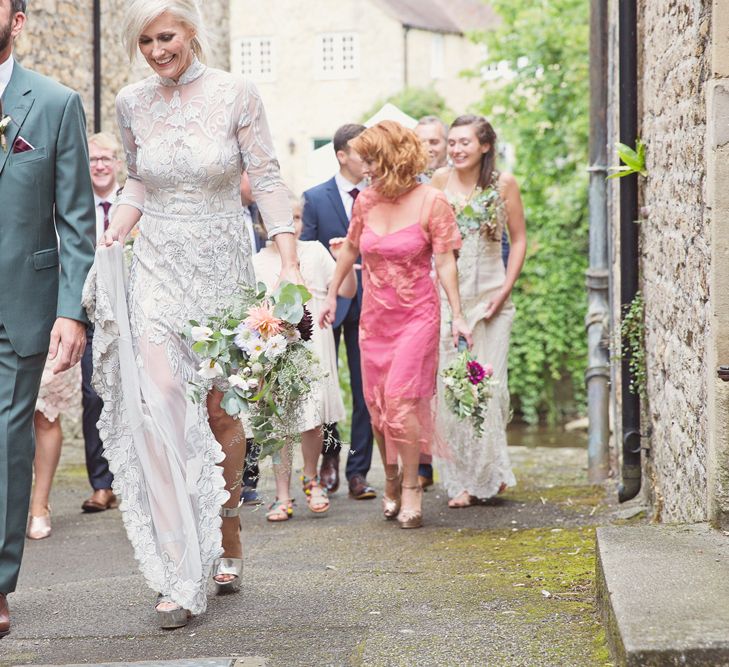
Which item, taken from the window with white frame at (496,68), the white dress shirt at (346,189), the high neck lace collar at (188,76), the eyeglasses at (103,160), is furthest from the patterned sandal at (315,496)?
the window with white frame at (496,68)

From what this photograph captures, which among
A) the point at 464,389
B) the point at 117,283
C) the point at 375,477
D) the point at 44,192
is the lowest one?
the point at 375,477

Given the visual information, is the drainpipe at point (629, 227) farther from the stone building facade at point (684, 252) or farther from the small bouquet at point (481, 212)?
the small bouquet at point (481, 212)

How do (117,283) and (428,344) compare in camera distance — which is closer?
(117,283)

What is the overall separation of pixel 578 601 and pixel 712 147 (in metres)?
1.62

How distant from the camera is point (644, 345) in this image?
22.9ft

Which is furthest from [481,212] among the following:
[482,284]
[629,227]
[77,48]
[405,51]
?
[405,51]

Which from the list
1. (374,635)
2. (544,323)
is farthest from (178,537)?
(544,323)

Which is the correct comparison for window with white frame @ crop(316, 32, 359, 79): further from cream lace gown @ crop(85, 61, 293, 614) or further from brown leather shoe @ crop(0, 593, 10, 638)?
brown leather shoe @ crop(0, 593, 10, 638)

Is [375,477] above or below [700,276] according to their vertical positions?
below

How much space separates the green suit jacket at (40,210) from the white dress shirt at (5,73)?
0.06 feet

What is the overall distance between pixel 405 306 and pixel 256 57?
3513 cm

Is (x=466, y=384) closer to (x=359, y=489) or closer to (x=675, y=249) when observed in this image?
(x=359, y=489)

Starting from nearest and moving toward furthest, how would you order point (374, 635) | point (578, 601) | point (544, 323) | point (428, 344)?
point (374, 635) → point (578, 601) → point (428, 344) → point (544, 323)

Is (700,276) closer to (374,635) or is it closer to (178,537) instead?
(374,635)
